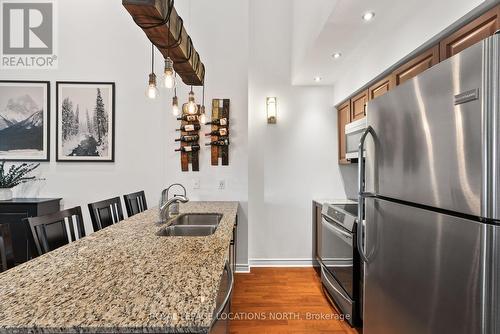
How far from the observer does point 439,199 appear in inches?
40.9

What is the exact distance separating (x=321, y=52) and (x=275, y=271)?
260cm

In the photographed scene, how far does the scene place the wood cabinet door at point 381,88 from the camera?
7.26 ft

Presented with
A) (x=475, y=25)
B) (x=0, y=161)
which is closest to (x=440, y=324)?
(x=475, y=25)

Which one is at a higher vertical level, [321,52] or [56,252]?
[321,52]

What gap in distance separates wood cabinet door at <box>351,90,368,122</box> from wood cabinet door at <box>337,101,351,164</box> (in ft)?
0.36


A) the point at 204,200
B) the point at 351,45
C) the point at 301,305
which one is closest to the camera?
the point at 351,45

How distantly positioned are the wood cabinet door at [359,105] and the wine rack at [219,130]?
4.75ft

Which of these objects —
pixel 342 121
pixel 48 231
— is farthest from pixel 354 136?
pixel 48 231

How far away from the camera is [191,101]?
223cm

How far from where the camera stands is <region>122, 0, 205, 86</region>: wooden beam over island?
4.33 ft

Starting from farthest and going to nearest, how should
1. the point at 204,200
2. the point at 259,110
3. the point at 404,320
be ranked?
1. the point at 259,110
2. the point at 204,200
3. the point at 404,320

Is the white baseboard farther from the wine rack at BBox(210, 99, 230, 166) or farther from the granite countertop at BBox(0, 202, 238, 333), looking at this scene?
the granite countertop at BBox(0, 202, 238, 333)

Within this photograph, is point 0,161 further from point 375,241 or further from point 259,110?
point 375,241

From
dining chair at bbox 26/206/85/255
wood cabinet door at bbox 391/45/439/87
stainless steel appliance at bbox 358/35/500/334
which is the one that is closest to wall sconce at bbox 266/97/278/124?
wood cabinet door at bbox 391/45/439/87
